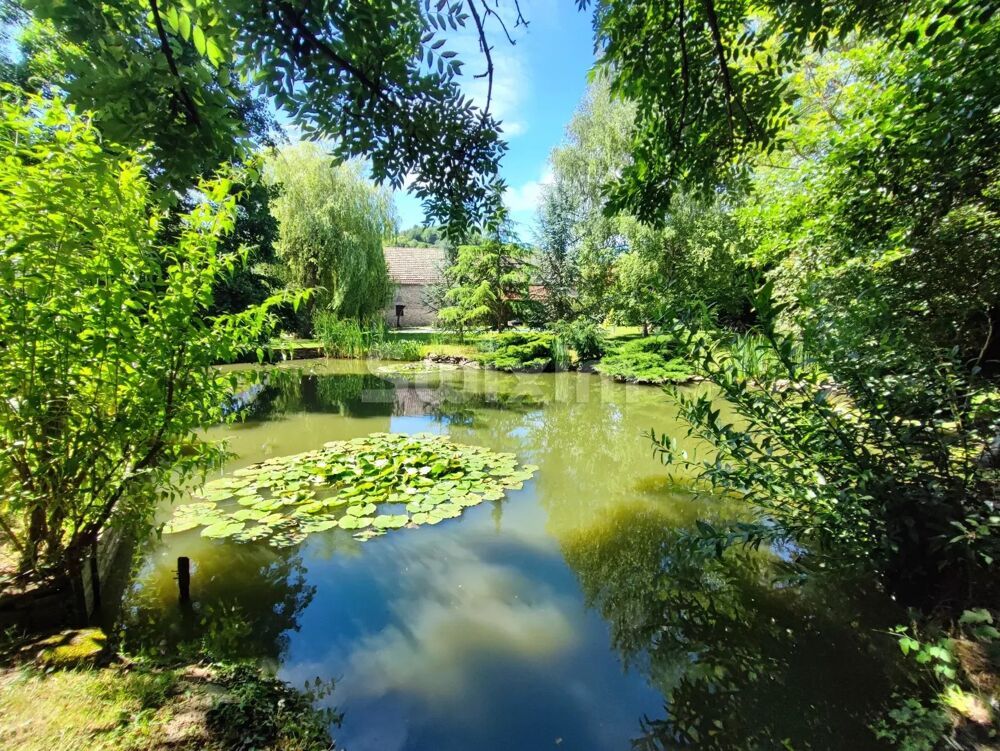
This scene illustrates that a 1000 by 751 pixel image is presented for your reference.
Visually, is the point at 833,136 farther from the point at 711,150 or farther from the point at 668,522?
the point at 668,522

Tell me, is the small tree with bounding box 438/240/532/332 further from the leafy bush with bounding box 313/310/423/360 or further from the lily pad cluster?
the lily pad cluster

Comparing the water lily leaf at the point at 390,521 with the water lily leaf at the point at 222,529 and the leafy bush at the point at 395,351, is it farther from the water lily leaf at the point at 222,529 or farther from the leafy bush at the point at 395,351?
the leafy bush at the point at 395,351

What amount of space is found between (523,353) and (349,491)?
384 inches

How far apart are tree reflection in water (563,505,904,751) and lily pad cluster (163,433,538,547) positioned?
1598 millimetres

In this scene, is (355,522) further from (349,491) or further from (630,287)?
(630,287)

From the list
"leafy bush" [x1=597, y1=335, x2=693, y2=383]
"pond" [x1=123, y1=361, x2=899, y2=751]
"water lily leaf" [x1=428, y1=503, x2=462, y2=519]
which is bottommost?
"pond" [x1=123, y1=361, x2=899, y2=751]

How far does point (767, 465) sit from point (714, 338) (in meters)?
0.93

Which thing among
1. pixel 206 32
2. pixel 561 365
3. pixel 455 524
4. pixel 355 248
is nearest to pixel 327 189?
pixel 355 248

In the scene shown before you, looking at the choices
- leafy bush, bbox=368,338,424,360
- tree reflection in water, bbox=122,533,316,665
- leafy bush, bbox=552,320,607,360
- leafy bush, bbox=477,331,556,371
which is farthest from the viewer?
leafy bush, bbox=368,338,424,360

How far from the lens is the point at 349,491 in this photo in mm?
4875

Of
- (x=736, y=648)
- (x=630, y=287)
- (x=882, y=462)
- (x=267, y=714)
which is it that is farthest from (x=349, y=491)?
(x=630, y=287)

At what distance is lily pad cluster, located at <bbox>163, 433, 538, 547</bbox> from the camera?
420 cm

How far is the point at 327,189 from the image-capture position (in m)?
16.0

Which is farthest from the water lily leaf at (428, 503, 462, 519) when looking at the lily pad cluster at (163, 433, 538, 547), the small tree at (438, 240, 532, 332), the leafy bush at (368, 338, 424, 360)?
the small tree at (438, 240, 532, 332)
